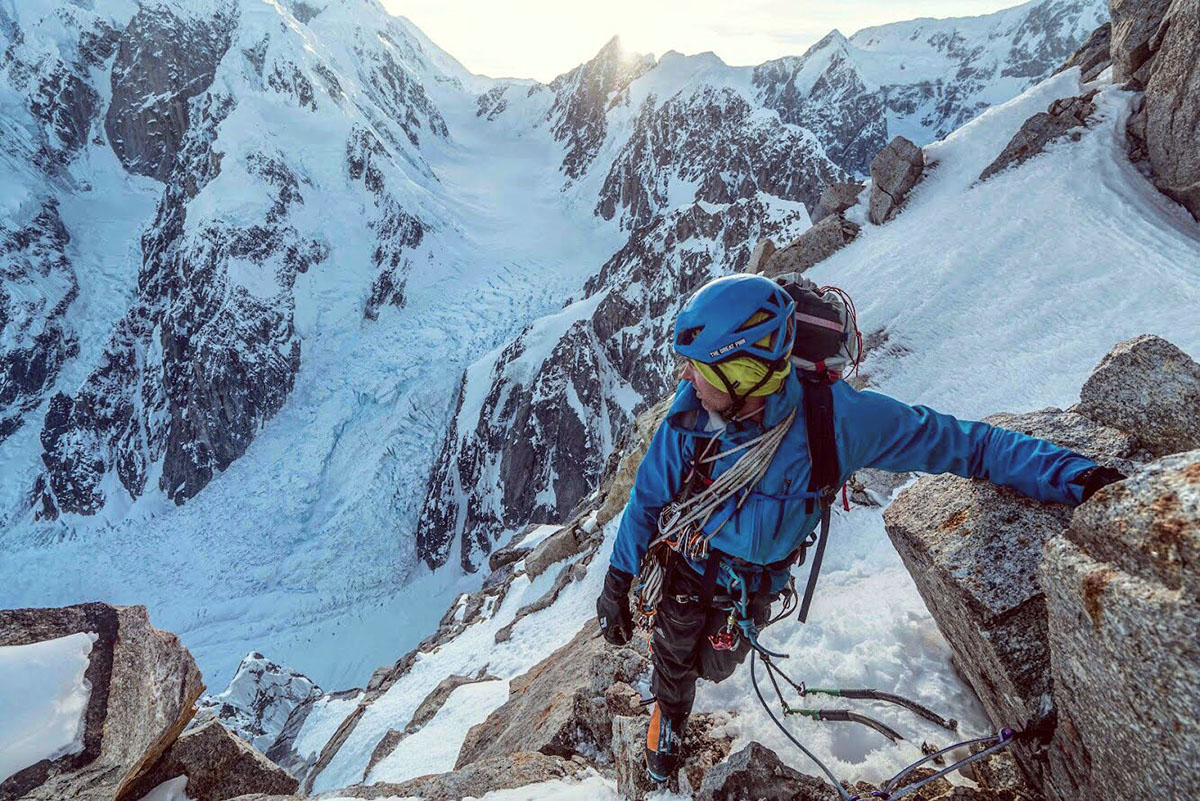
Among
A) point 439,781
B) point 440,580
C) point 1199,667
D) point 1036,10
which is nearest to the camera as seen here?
point 1199,667

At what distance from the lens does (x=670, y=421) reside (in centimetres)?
349

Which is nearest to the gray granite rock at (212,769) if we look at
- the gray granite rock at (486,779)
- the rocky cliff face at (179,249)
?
the gray granite rock at (486,779)

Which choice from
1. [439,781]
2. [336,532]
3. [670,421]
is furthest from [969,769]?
[336,532]

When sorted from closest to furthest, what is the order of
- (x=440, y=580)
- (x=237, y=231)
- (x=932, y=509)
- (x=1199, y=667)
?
(x=1199, y=667), (x=932, y=509), (x=440, y=580), (x=237, y=231)

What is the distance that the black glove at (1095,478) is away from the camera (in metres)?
2.70

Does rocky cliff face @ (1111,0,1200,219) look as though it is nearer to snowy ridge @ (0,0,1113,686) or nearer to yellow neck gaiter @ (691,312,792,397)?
yellow neck gaiter @ (691,312,792,397)

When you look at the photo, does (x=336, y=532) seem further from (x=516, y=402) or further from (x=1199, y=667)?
(x=1199, y=667)

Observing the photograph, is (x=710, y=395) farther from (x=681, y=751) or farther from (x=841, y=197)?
(x=841, y=197)

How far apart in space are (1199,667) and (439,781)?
6.63 metres

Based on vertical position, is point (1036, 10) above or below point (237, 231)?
above

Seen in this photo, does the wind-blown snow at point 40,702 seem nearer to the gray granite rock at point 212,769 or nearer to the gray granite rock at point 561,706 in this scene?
the gray granite rock at point 212,769

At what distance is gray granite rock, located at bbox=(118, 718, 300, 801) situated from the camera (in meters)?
7.21

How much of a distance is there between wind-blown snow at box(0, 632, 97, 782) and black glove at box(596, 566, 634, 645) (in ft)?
18.6

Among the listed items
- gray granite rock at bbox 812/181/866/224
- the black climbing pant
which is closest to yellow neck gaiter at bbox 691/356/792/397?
the black climbing pant
